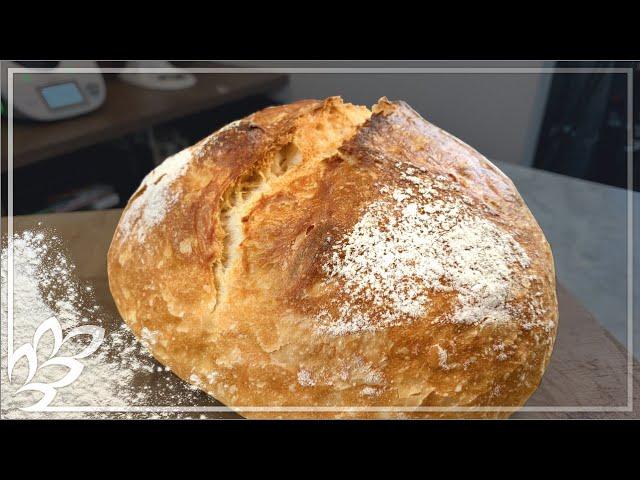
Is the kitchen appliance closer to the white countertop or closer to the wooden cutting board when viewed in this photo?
the wooden cutting board

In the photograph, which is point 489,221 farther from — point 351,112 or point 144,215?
point 144,215

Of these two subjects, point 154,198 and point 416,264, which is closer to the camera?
point 416,264

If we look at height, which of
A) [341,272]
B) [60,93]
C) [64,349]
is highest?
[60,93]

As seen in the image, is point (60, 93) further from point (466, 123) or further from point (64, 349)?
point (466, 123)

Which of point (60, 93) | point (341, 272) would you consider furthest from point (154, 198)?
point (341, 272)

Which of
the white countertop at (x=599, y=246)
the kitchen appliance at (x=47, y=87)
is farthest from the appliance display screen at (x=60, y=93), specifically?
the white countertop at (x=599, y=246)

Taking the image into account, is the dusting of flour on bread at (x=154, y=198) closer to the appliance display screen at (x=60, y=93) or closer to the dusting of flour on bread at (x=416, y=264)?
the appliance display screen at (x=60, y=93)
